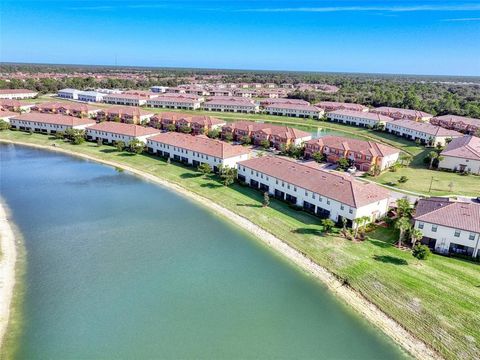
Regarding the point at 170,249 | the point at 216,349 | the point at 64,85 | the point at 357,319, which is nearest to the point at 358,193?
the point at 357,319

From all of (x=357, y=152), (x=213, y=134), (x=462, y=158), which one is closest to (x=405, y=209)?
(x=357, y=152)

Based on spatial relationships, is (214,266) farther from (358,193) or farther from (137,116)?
(137,116)

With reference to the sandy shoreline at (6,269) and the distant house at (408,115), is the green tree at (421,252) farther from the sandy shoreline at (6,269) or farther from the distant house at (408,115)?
the distant house at (408,115)

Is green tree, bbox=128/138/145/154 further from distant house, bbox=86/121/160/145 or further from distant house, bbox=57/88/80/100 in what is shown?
distant house, bbox=57/88/80/100

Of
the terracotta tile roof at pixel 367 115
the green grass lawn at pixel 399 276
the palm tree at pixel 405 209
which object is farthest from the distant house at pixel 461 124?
the green grass lawn at pixel 399 276

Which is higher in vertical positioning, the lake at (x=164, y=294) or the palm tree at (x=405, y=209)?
the palm tree at (x=405, y=209)

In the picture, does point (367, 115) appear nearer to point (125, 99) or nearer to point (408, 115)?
point (408, 115)
